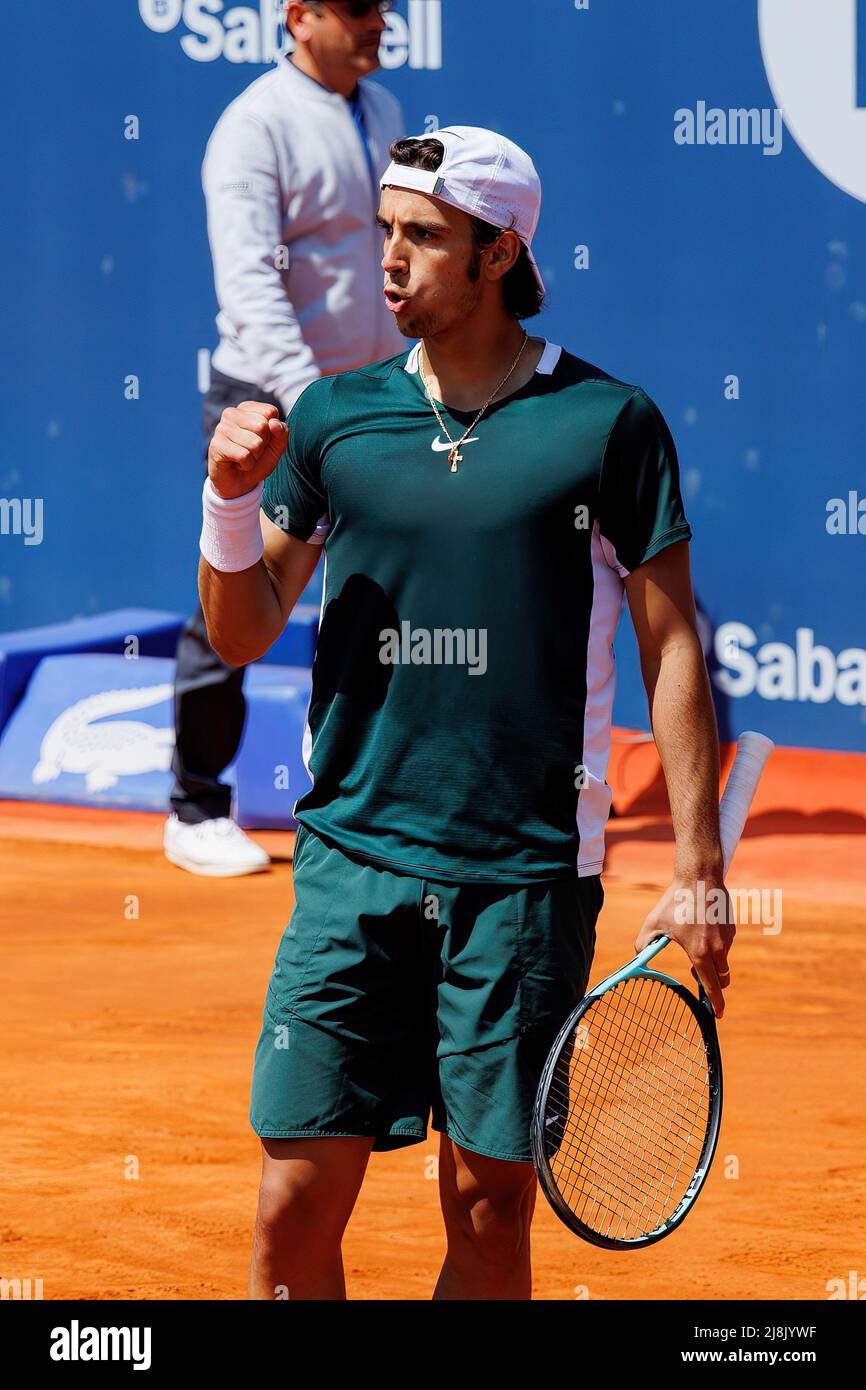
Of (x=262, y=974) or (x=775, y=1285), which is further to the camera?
(x=262, y=974)

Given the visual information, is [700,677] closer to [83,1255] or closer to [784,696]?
[83,1255]

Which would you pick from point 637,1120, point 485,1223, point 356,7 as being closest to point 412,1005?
point 485,1223

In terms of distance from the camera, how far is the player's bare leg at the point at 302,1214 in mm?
2516

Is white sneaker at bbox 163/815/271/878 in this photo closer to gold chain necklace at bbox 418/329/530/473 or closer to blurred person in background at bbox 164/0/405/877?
blurred person in background at bbox 164/0/405/877

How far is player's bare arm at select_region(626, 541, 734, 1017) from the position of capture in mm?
2551

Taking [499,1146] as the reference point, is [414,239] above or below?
above

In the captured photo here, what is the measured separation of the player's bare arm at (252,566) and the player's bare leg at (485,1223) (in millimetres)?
755

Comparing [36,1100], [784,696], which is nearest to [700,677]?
[36,1100]

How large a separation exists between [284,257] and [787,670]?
2719 mm

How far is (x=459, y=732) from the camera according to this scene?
2.55 m

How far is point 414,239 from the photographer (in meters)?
2.60

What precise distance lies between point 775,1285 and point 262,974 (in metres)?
2.34

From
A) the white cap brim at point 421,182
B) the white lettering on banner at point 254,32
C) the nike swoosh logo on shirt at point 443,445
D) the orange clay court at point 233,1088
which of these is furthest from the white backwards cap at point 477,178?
the white lettering on banner at point 254,32

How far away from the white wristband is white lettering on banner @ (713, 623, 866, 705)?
5.43 meters
